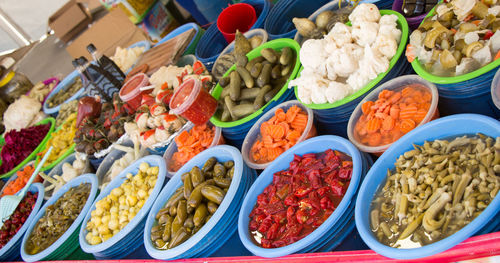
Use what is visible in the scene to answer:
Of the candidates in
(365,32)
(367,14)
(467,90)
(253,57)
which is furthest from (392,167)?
(253,57)

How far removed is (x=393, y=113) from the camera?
1.60 metres

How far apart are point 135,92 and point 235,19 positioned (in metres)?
1.14

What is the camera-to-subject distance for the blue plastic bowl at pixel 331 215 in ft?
4.71

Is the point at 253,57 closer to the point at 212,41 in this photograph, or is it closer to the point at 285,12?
the point at 285,12

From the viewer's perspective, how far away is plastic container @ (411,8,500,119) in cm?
138

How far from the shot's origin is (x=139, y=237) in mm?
2211

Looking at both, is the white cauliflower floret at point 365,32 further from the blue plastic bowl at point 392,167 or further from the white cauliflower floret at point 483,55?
the blue plastic bowl at point 392,167

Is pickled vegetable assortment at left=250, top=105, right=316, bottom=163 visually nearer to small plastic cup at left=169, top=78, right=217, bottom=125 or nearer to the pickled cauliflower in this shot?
the pickled cauliflower

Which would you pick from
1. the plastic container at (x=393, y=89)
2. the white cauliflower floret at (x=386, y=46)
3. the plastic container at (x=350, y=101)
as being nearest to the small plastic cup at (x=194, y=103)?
the plastic container at (x=350, y=101)

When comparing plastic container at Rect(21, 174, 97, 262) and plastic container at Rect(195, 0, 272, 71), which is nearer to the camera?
plastic container at Rect(21, 174, 97, 262)

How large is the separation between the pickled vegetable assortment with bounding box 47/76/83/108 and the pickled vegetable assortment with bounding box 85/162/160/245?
2.39 metres

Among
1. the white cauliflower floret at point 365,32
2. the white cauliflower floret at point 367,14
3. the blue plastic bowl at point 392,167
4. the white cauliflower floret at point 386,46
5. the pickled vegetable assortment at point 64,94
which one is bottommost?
the blue plastic bowl at point 392,167

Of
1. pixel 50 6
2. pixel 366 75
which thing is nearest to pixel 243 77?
pixel 366 75

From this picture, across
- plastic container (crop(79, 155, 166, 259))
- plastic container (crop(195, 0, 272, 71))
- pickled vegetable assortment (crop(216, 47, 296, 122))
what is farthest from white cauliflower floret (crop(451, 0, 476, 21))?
plastic container (crop(79, 155, 166, 259))
